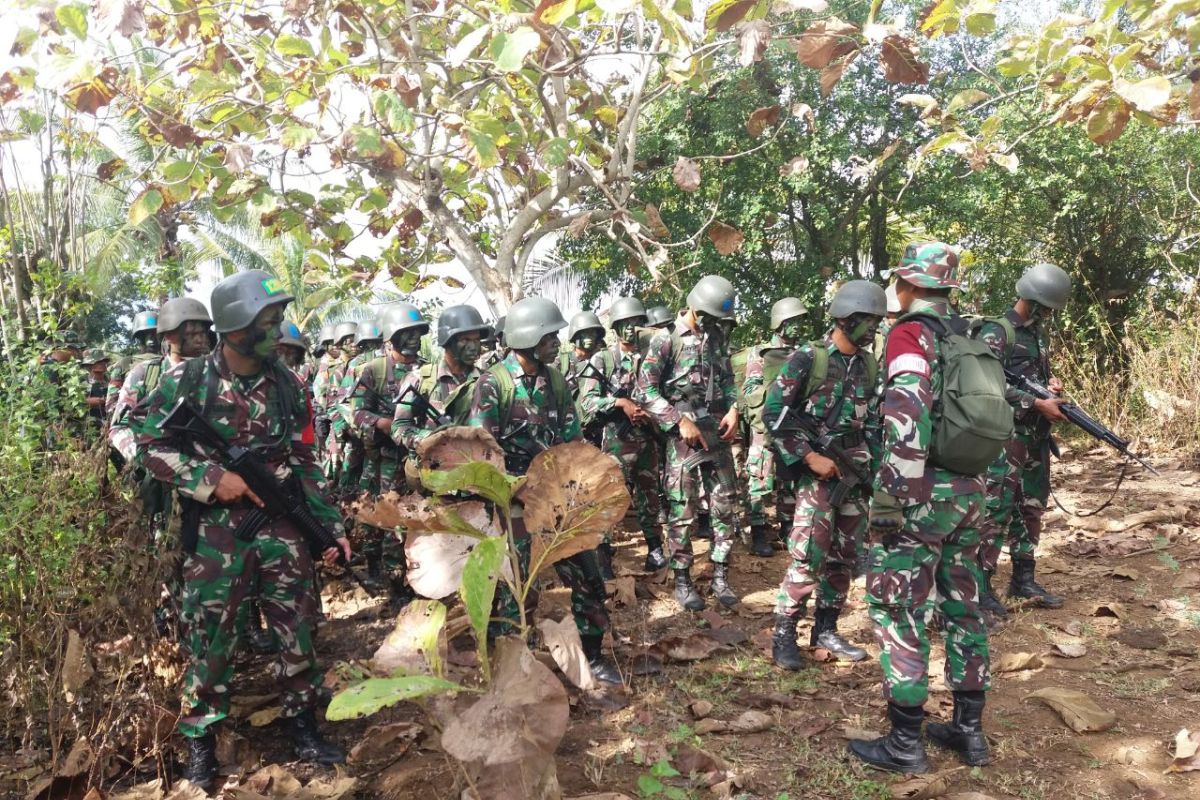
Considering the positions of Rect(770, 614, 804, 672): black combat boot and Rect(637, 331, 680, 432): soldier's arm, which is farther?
Rect(637, 331, 680, 432): soldier's arm

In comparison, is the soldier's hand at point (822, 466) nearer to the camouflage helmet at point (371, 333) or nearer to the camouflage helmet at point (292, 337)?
the camouflage helmet at point (292, 337)

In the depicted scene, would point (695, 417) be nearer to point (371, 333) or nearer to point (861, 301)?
point (861, 301)

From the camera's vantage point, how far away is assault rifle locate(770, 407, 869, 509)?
4.39 m

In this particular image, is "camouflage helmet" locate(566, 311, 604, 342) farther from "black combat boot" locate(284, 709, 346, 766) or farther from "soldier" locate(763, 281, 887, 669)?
"black combat boot" locate(284, 709, 346, 766)

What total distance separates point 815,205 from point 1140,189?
4.38m

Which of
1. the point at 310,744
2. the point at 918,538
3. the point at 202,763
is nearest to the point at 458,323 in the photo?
the point at 310,744

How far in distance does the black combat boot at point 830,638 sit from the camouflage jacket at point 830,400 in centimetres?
95

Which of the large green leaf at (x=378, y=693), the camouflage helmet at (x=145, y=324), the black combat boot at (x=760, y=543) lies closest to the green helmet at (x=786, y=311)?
the black combat boot at (x=760, y=543)

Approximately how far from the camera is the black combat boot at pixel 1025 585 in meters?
5.40

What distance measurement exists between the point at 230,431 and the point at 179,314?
242 cm

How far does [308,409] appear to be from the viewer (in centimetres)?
382

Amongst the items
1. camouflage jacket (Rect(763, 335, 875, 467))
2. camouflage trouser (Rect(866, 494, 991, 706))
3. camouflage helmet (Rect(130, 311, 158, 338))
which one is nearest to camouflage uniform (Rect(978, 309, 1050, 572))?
camouflage jacket (Rect(763, 335, 875, 467))

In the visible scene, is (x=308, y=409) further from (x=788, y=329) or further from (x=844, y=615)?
(x=788, y=329)

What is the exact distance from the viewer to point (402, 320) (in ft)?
21.3
